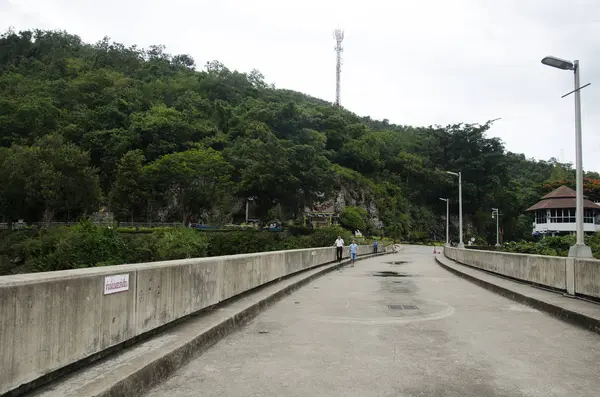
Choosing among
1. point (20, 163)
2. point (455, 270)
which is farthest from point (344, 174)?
point (455, 270)

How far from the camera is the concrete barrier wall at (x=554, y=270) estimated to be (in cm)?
999

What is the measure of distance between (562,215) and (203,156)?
191ft

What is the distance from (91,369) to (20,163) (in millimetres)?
65176

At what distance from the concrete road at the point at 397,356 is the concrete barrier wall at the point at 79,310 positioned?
33.1 inches

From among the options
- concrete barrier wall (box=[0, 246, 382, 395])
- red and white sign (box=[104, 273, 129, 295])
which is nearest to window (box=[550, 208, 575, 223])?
concrete barrier wall (box=[0, 246, 382, 395])

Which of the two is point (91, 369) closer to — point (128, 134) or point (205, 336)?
point (205, 336)

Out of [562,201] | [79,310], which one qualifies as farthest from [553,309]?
[562,201]

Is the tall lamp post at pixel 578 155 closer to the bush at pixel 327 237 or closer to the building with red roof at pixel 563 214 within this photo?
the bush at pixel 327 237

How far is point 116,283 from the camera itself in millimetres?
5262

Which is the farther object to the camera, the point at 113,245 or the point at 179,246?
the point at 179,246

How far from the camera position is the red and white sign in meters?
5.06

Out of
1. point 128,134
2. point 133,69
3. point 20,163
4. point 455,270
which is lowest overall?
point 455,270

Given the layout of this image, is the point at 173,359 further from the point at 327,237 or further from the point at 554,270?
the point at 327,237

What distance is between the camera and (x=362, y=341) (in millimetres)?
7055
